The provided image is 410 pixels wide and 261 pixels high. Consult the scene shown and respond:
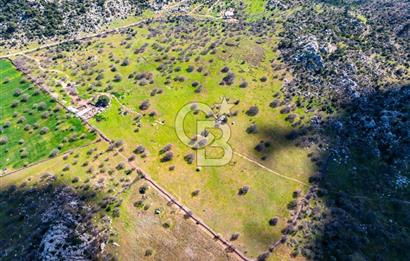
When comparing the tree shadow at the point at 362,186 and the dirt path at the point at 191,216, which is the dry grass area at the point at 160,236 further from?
the tree shadow at the point at 362,186

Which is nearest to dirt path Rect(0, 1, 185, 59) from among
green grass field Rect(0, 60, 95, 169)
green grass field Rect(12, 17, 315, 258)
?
green grass field Rect(12, 17, 315, 258)

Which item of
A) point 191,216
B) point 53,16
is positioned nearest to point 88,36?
point 53,16

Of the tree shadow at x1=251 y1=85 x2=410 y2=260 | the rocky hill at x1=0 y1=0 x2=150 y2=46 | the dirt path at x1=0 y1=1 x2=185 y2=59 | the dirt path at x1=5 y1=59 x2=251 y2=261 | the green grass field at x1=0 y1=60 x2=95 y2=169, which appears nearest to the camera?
the dirt path at x1=5 y1=59 x2=251 y2=261

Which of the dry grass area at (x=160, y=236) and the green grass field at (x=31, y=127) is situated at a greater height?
the dry grass area at (x=160, y=236)

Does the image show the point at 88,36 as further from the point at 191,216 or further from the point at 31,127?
the point at 191,216

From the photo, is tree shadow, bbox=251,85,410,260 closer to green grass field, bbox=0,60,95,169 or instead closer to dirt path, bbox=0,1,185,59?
green grass field, bbox=0,60,95,169

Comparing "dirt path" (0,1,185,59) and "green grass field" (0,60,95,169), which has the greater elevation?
"dirt path" (0,1,185,59)

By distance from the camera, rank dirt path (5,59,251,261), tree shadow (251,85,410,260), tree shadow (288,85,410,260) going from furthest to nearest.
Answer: tree shadow (251,85,410,260), tree shadow (288,85,410,260), dirt path (5,59,251,261)

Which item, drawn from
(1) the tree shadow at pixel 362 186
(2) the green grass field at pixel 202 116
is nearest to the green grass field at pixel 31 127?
(2) the green grass field at pixel 202 116
